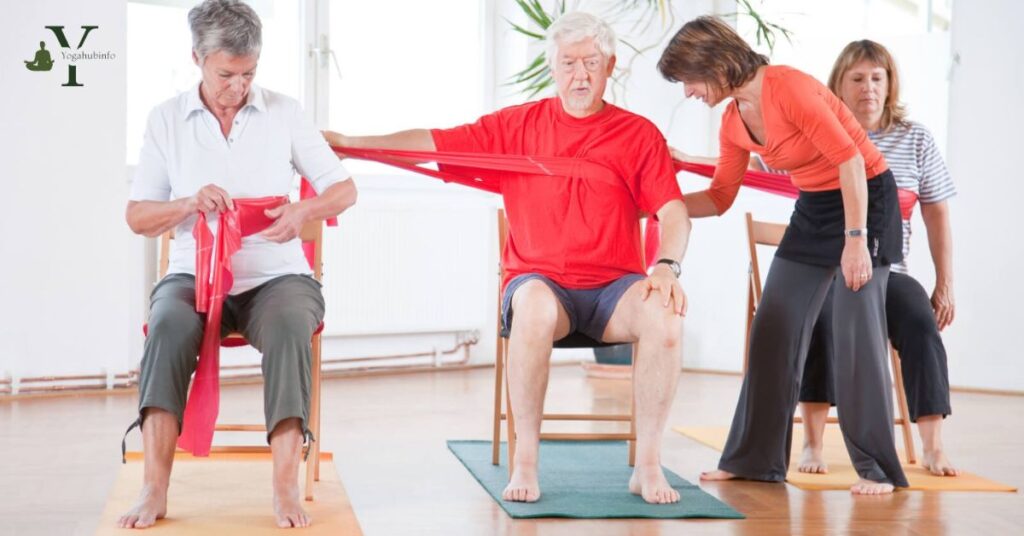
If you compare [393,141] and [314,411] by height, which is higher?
[393,141]

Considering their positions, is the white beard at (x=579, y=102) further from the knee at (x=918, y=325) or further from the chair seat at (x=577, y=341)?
the knee at (x=918, y=325)

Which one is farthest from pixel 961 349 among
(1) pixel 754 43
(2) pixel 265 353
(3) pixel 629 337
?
(2) pixel 265 353

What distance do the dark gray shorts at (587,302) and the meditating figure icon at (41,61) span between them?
2757 millimetres

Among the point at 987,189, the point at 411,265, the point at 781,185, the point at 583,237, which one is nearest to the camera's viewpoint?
the point at 583,237

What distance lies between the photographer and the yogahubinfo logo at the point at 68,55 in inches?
200

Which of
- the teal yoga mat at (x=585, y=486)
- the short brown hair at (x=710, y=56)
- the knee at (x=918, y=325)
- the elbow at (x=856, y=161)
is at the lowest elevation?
the teal yoga mat at (x=585, y=486)

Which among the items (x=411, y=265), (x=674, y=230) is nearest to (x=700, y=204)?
(x=674, y=230)

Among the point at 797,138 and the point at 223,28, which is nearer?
the point at 223,28

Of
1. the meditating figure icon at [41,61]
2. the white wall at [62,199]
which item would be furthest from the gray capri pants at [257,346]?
the meditating figure icon at [41,61]

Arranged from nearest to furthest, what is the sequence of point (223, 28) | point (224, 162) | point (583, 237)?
point (223, 28)
point (224, 162)
point (583, 237)

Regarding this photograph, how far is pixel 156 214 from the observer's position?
9.81 feet

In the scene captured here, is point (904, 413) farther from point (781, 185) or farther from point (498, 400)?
point (498, 400)

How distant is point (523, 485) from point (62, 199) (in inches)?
113

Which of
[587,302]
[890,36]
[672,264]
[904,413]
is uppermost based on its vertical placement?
[890,36]
